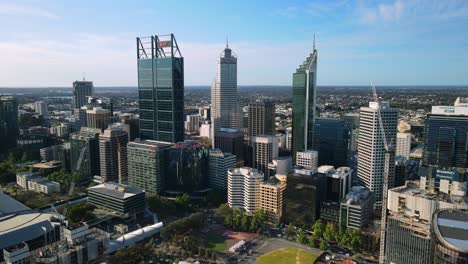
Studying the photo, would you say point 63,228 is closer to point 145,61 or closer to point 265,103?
point 145,61

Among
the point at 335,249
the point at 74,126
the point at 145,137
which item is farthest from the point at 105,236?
the point at 74,126

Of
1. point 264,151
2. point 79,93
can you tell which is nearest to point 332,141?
point 264,151

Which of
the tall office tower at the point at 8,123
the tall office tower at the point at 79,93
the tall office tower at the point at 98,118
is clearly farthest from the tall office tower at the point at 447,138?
the tall office tower at the point at 79,93

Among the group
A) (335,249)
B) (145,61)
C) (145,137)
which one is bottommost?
(335,249)

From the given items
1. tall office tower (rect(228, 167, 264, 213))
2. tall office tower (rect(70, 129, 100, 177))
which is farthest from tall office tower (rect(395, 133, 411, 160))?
tall office tower (rect(70, 129, 100, 177))

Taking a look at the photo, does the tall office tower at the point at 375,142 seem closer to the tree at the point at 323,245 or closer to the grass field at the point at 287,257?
the tree at the point at 323,245

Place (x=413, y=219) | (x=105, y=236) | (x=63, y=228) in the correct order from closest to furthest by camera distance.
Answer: (x=413, y=219), (x=63, y=228), (x=105, y=236)
